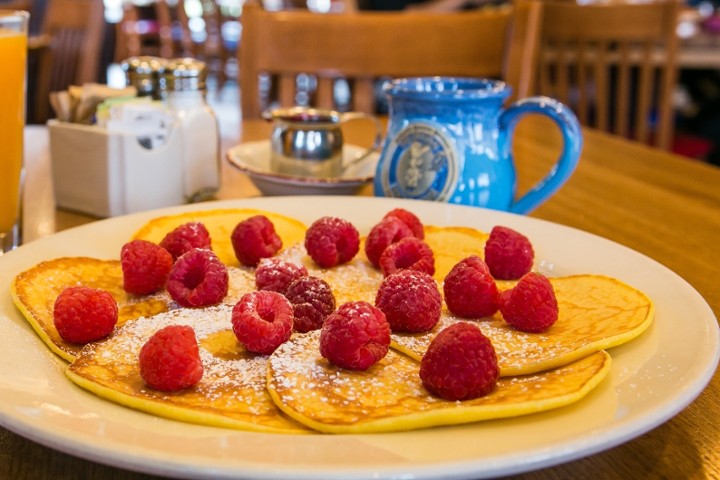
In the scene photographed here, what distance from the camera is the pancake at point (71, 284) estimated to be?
2.31ft

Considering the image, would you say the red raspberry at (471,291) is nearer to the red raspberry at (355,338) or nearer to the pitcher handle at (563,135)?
the red raspberry at (355,338)

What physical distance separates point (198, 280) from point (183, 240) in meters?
0.10

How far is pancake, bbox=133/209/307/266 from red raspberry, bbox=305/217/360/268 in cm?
9

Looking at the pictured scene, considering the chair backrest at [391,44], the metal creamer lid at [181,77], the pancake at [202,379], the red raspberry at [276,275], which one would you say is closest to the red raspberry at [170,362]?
the pancake at [202,379]

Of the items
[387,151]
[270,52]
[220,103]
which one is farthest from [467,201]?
[220,103]

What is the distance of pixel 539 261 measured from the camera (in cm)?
96

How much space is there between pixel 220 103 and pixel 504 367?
7.88m

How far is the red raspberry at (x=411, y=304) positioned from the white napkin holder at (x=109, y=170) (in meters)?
0.55

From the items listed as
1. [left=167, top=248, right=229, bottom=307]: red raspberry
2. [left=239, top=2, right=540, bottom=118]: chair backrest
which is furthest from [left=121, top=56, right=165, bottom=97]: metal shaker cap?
[left=239, top=2, right=540, bottom=118]: chair backrest

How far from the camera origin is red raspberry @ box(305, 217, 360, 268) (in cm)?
92

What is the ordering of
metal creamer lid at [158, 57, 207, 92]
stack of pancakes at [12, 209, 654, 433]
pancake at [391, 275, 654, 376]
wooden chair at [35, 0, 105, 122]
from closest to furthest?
stack of pancakes at [12, 209, 654, 433] < pancake at [391, 275, 654, 376] < metal creamer lid at [158, 57, 207, 92] < wooden chair at [35, 0, 105, 122]

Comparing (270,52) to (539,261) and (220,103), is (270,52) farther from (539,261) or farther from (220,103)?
(220,103)

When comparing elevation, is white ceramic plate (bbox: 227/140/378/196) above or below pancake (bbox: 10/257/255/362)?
above

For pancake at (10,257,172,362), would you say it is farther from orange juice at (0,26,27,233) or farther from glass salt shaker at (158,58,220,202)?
glass salt shaker at (158,58,220,202)
